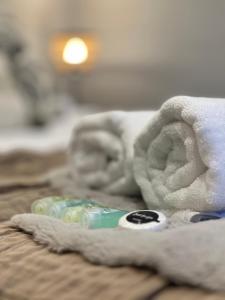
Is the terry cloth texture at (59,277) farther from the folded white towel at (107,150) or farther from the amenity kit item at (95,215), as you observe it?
the folded white towel at (107,150)

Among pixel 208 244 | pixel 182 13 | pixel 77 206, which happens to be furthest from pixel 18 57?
pixel 208 244

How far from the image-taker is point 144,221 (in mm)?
586

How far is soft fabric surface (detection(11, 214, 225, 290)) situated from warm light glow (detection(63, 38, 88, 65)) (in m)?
1.93

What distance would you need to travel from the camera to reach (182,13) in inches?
83.1

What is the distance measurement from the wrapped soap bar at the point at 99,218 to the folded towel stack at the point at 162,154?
3.1 inches

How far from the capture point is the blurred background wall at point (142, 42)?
2047 millimetres

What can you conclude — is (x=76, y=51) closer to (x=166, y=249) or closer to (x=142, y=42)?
(x=142, y=42)

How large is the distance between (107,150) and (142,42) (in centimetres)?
148

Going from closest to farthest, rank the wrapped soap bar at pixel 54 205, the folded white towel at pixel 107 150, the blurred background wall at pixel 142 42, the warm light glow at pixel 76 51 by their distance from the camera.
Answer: the wrapped soap bar at pixel 54 205
the folded white towel at pixel 107 150
the blurred background wall at pixel 142 42
the warm light glow at pixel 76 51

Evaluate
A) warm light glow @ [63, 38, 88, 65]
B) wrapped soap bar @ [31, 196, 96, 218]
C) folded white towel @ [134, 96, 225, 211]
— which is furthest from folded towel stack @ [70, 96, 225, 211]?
warm light glow @ [63, 38, 88, 65]

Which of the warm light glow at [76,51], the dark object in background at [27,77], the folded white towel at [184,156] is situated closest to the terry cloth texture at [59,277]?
the folded white towel at [184,156]

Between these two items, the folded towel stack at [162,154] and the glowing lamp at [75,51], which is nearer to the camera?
the folded towel stack at [162,154]

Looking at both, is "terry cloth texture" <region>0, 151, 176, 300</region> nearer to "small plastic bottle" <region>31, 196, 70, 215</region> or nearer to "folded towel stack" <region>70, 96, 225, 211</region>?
"small plastic bottle" <region>31, 196, 70, 215</region>

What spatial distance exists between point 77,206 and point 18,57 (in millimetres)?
1544
